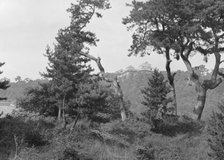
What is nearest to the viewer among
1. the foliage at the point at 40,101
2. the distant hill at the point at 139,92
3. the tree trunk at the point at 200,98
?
the foliage at the point at 40,101

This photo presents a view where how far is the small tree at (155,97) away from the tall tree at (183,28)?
368 cm

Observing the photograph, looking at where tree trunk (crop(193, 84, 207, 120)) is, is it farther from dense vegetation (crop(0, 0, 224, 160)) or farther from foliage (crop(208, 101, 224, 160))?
foliage (crop(208, 101, 224, 160))

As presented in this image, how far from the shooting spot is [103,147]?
20.0m

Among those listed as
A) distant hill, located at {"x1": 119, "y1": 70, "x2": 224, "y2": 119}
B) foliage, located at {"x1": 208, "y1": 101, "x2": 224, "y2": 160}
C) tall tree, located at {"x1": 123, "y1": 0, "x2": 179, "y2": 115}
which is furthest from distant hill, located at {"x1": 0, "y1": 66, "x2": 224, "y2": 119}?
foliage, located at {"x1": 208, "y1": 101, "x2": 224, "y2": 160}

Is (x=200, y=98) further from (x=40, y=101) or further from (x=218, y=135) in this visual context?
(x=40, y=101)

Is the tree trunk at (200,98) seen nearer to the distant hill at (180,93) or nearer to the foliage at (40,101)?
the foliage at (40,101)

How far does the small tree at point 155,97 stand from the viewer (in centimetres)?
2464

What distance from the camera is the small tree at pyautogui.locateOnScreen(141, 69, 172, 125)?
80.8 ft

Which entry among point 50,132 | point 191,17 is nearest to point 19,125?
point 50,132

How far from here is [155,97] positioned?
24.9 m

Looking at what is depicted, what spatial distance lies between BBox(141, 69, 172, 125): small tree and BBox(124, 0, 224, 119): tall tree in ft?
12.1

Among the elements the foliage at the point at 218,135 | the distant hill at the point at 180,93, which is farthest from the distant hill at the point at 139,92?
the foliage at the point at 218,135

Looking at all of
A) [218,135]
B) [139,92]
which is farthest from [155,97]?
[139,92]

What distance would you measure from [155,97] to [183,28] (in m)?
6.20
